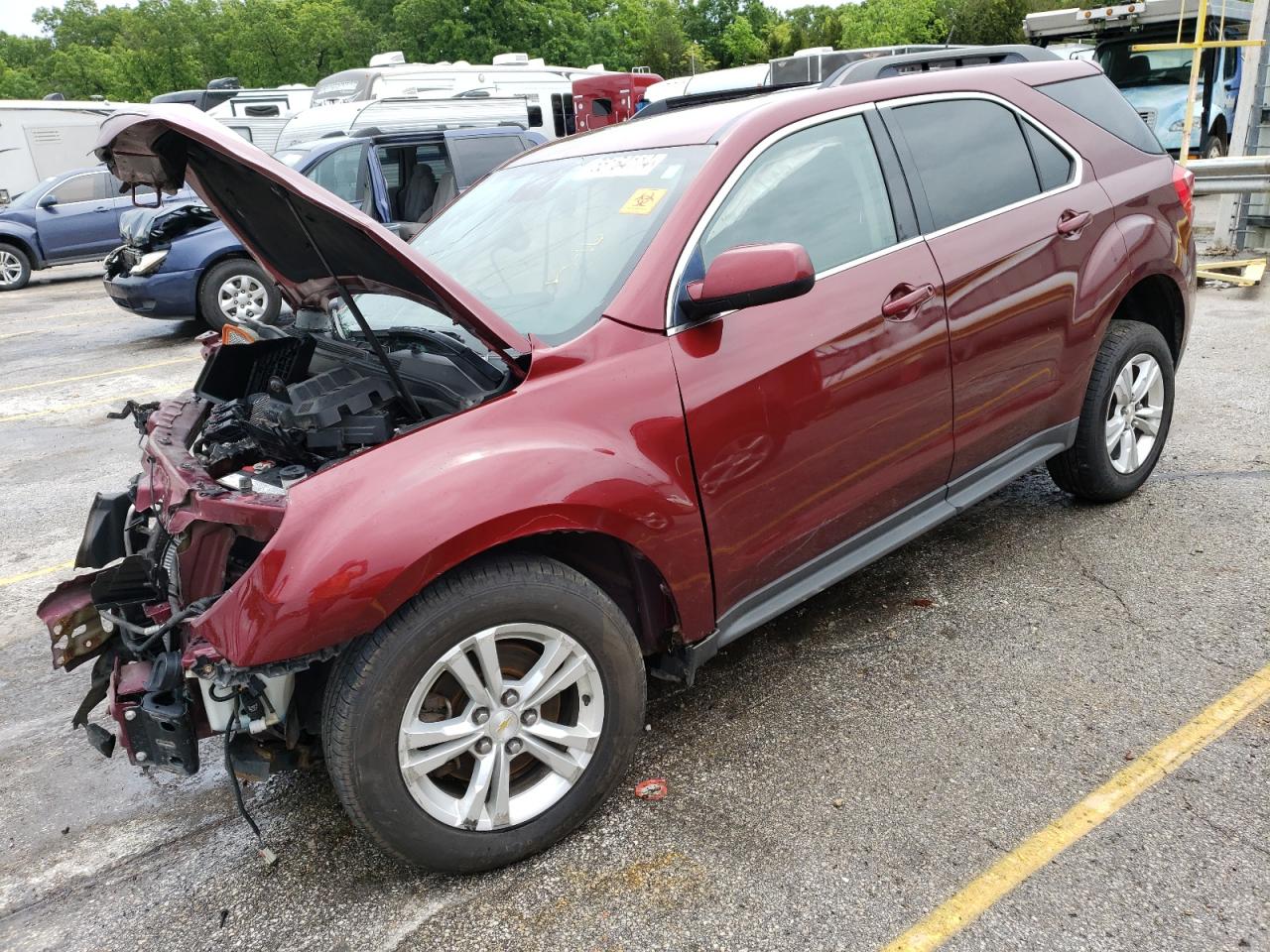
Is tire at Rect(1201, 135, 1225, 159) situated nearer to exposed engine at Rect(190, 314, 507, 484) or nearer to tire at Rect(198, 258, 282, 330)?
tire at Rect(198, 258, 282, 330)

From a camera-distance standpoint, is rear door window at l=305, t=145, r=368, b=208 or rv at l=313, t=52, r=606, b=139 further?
rv at l=313, t=52, r=606, b=139

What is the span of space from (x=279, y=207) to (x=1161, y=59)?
1528cm

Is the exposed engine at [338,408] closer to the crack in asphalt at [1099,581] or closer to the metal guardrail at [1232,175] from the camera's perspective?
the crack in asphalt at [1099,581]

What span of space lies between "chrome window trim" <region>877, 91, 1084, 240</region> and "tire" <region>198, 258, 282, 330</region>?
292 inches

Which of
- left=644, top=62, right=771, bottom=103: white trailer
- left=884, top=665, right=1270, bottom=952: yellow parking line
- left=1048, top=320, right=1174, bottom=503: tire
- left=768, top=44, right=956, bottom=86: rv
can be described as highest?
left=644, top=62, right=771, bottom=103: white trailer

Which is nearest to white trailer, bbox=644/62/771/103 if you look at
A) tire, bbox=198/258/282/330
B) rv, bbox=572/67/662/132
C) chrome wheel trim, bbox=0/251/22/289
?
rv, bbox=572/67/662/132

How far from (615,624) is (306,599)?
30.8 inches

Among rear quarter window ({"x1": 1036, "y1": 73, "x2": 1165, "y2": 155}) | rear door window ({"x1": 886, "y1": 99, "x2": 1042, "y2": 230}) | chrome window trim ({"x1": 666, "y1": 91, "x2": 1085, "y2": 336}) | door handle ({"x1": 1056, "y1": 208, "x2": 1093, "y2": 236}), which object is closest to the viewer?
chrome window trim ({"x1": 666, "y1": 91, "x2": 1085, "y2": 336})

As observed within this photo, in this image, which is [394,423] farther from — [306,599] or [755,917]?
[755,917]

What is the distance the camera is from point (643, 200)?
2891mm

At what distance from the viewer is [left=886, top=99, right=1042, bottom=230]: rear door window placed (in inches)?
129

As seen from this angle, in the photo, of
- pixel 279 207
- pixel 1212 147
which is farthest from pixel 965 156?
pixel 1212 147

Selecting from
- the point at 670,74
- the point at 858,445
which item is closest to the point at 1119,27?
the point at 858,445

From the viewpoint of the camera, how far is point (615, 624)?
8.17ft
